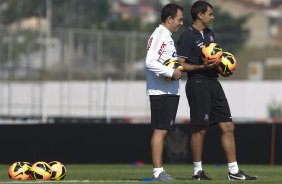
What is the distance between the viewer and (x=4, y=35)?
31.7 meters

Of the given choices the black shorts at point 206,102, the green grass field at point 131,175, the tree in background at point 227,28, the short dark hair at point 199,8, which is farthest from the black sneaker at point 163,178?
the tree in background at point 227,28

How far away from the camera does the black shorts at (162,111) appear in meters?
12.0

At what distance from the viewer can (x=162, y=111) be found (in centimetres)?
1205

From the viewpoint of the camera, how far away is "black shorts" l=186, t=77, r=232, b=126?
40.6 ft

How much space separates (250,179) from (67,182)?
2.33m

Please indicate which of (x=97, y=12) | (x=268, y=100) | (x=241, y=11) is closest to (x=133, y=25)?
(x=97, y=12)

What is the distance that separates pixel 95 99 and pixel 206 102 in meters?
21.6

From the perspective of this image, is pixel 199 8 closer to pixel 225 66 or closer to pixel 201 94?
pixel 225 66

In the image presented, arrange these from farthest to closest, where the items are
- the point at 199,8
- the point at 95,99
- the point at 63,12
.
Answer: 1. the point at 63,12
2. the point at 95,99
3. the point at 199,8

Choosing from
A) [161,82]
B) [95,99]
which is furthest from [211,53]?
[95,99]

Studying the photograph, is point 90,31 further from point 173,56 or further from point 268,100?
point 173,56

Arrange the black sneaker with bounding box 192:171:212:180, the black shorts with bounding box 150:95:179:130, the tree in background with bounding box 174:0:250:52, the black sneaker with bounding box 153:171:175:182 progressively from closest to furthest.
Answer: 1. the black sneaker with bounding box 153:171:175:182
2. the black shorts with bounding box 150:95:179:130
3. the black sneaker with bounding box 192:171:212:180
4. the tree in background with bounding box 174:0:250:52

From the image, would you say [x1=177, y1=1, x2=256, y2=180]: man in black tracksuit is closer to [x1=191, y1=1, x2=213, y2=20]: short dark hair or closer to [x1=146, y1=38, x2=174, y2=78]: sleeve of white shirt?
[x1=191, y1=1, x2=213, y2=20]: short dark hair

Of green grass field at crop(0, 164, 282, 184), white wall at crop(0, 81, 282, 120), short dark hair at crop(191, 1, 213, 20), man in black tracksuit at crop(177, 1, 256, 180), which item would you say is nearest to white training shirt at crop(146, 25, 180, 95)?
Result: man in black tracksuit at crop(177, 1, 256, 180)
